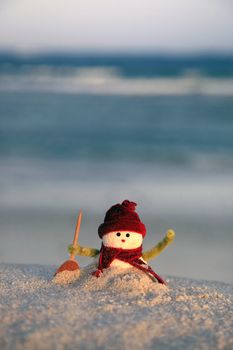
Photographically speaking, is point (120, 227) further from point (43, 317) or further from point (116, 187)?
point (116, 187)

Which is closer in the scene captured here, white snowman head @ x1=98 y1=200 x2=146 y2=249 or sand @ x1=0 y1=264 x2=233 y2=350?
sand @ x1=0 y1=264 x2=233 y2=350

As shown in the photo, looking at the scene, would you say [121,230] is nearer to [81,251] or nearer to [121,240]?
[121,240]

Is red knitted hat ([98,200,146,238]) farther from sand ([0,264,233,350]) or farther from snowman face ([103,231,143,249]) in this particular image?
sand ([0,264,233,350])

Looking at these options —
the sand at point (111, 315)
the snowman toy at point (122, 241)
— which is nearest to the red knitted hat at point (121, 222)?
the snowman toy at point (122, 241)

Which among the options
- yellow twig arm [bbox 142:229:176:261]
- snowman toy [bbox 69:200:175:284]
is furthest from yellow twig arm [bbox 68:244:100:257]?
yellow twig arm [bbox 142:229:176:261]

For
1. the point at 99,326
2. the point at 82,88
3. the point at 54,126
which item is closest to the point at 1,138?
the point at 54,126

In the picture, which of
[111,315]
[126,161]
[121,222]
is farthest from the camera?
[126,161]

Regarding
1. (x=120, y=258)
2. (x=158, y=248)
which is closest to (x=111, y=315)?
(x=120, y=258)
